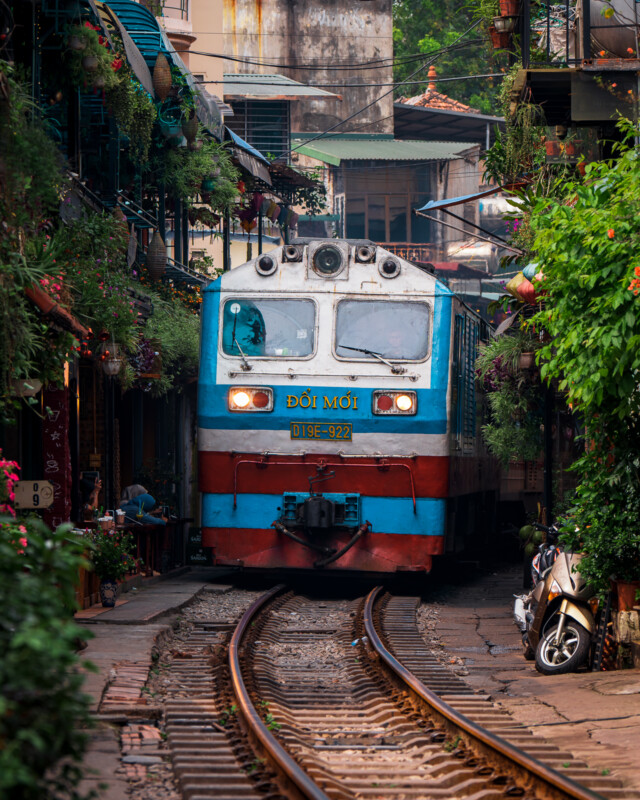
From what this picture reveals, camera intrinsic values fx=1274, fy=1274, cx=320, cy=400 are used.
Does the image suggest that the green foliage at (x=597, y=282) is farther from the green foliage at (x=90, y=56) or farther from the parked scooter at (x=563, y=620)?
the green foliage at (x=90, y=56)

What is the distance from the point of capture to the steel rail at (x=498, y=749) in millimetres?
5829

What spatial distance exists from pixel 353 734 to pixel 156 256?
12.1 m

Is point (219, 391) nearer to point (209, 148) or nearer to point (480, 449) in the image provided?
point (480, 449)

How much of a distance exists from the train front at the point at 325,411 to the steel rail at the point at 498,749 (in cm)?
474

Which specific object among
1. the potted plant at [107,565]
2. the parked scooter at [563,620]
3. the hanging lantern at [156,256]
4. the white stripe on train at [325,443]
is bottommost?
the potted plant at [107,565]

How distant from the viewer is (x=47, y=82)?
1417 cm

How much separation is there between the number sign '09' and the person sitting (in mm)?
4800

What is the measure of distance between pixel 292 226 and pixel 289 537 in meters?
15.0

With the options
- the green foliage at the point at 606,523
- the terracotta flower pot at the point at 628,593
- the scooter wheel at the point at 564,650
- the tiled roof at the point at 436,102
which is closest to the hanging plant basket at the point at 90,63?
the green foliage at the point at 606,523

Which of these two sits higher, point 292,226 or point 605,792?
point 292,226

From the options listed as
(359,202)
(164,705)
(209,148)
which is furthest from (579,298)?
(359,202)

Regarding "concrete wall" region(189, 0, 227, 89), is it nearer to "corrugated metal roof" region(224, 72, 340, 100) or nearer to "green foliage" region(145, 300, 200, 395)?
"corrugated metal roof" region(224, 72, 340, 100)

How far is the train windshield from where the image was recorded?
14508mm

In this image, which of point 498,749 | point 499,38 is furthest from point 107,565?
point 499,38
